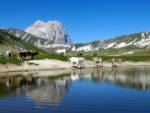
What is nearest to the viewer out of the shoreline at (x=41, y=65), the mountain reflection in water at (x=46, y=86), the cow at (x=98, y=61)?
the mountain reflection in water at (x=46, y=86)

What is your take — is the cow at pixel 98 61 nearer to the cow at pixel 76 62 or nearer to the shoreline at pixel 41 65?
the shoreline at pixel 41 65

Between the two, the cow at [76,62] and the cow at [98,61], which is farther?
the cow at [98,61]

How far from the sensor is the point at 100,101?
3528cm

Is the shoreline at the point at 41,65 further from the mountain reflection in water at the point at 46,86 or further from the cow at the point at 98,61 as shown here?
the mountain reflection in water at the point at 46,86

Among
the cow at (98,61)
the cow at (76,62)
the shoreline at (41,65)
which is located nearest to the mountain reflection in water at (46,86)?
the shoreline at (41,65)

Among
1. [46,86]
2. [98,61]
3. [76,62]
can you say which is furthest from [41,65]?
[46,86]

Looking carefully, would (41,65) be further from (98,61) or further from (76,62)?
(98,61)

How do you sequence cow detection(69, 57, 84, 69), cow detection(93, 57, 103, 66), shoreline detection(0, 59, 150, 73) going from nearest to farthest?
shoreline detection(0, 59, 150, 73)
cow detection(69, 57, 84, 69)
cow detection(93, 57, 103, 66)

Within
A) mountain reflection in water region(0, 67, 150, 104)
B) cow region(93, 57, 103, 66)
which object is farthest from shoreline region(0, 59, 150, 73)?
mountain reflection in water region(0, 67, 150, 104)

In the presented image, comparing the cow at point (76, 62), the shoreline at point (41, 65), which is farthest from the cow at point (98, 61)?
the cow at point (76, 62)

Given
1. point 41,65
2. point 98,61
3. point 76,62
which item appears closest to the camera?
point 41,65

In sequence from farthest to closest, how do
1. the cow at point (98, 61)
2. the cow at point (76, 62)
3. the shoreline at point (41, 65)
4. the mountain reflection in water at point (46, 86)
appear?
Answer: 1. the cow at point (98, 61)
2. the cow at point (76, 62)
3. the shoreline at point (41, 65)
4. the mountain reflection in water at point (46, 86)

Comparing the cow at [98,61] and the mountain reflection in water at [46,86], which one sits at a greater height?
the cow at [98,61]

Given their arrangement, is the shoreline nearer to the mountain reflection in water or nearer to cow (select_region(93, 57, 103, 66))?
cow (select_region(93, 57, 103, 66))
